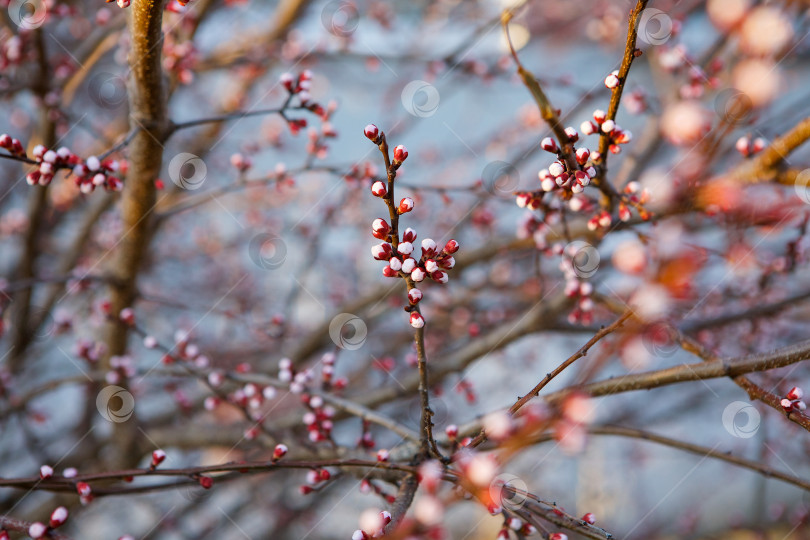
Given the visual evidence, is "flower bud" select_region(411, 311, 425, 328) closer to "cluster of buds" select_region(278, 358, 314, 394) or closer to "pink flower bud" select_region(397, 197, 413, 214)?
"pink flower bud" select_region(397, 197, 413, 214)

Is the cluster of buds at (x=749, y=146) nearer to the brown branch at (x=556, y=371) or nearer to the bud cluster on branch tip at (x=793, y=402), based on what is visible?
the bud cluster on branch tip at (x=793, y=402)

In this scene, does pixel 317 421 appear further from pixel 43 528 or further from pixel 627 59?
pixel 627 59

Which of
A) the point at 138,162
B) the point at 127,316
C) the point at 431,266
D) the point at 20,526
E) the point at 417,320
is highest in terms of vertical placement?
the point at 138,162

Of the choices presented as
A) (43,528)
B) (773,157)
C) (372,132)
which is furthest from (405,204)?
(773,157)

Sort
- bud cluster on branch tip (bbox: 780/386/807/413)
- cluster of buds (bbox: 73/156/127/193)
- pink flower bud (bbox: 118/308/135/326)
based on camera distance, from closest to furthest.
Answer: bud cluster on branch tip (bbox: 780/386/807/413)
cluster of buds (bbox: 73/156/127/193)
pink flower bud (bbox: 118/308/135/326)

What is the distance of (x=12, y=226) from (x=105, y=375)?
2041 mm

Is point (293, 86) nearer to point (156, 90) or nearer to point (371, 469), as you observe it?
point (156, 90)

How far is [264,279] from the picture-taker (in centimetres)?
564

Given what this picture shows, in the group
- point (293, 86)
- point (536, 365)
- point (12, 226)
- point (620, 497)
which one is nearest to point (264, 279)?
point (12, 226)

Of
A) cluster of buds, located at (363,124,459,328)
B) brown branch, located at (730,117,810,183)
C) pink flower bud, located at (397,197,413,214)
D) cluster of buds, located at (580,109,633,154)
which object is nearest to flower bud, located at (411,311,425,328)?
cluster of buds, located at (363,124,459,328)

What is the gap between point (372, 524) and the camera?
40.4 inches

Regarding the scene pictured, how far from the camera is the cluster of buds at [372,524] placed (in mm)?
1027

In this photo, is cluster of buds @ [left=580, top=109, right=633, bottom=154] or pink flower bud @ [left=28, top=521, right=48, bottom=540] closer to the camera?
pink flower bud @ [left=28, top=521, right=48, bottom=540]

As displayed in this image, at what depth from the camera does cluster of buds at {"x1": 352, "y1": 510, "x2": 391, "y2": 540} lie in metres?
1.03
